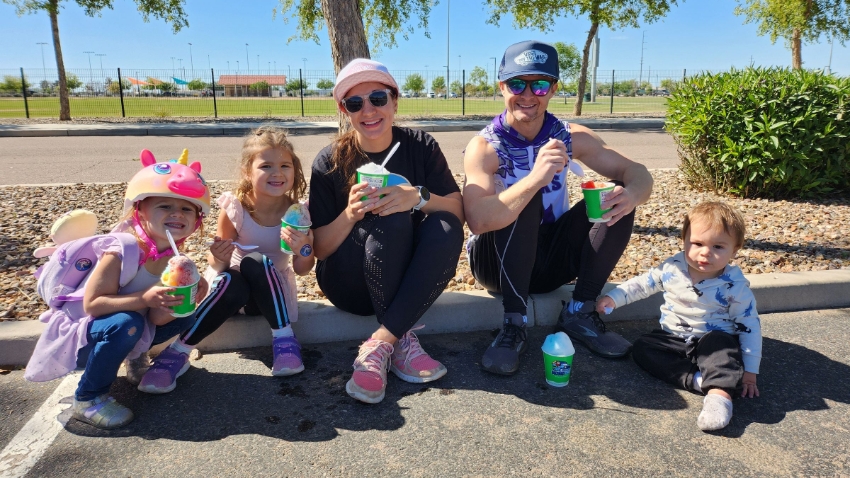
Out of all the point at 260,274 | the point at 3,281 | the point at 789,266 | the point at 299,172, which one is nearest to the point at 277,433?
the point at 260,274

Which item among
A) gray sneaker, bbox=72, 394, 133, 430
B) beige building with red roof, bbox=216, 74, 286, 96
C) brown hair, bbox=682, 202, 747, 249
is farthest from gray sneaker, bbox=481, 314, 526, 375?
beige building with red roof, bbox=216, 74, 286, 96

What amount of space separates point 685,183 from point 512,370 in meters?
4.78

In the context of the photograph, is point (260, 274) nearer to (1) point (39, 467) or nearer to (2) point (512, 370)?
(1) point (39, 467)

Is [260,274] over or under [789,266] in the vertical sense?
over

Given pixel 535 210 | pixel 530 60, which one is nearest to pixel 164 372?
pixel 535 210

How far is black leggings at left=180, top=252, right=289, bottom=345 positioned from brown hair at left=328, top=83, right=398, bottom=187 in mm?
587

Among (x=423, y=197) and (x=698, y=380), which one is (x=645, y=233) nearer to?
(x=698, y=380)

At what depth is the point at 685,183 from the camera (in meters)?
6.61

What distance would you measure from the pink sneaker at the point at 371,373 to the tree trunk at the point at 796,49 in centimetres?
2003

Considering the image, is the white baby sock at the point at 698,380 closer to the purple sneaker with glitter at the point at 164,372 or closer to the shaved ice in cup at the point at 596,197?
the shaved ice in cup at the point at 596,197

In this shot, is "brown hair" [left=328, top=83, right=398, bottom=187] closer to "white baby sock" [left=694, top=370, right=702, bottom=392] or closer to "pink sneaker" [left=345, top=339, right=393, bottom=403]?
"pink sneaker" [left=345, top=339, right=393, bottom=403]

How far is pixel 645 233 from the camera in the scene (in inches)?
191

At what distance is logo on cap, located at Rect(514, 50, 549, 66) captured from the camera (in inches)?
115

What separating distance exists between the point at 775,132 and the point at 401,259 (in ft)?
14.7
